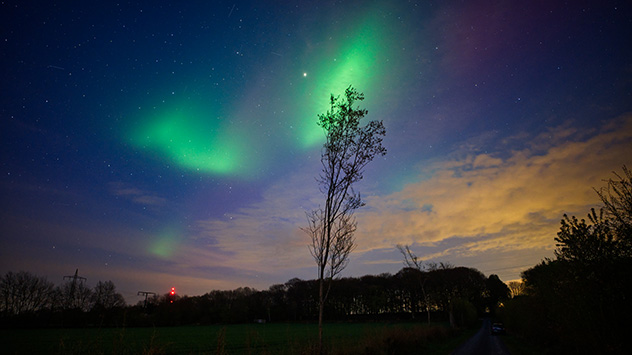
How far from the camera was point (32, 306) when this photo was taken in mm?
63031

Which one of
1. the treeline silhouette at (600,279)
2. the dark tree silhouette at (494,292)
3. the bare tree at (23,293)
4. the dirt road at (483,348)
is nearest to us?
the treeline silhouette at (600,279)

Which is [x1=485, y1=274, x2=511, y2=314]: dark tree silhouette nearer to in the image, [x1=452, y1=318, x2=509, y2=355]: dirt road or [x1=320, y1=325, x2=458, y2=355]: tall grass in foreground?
[x1=452, y1=318, x2=509, y2=355]: dirt road

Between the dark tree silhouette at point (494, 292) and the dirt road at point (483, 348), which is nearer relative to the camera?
the dirt road at point (483, 348)

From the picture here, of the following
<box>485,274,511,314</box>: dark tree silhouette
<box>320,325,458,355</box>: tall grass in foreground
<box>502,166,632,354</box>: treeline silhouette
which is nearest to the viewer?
<box>502,166,632,354</box>: treeline silhouette

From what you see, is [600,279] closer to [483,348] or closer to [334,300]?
[483,348]

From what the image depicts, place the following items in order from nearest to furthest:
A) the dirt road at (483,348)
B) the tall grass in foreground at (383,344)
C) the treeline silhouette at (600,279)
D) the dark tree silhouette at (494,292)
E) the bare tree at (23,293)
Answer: the treeline silhouette at (600,279)
the tall grass in foreground at (383,344)
the dirt road at (483,348)
the bare tree at (23,293)
the dark tree silhouette at (494,292)

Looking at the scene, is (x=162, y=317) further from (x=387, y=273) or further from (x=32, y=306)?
(x=387, y=273)

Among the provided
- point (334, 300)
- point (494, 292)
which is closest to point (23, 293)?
point (334, 300)

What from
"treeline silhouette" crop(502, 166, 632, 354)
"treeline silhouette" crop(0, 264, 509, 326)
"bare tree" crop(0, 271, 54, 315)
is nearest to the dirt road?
"treeline silhouette" crop(502, 166, 632, 354)

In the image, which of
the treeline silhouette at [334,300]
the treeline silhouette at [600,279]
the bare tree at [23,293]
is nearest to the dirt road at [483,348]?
the treeline silhouette at [600,279]

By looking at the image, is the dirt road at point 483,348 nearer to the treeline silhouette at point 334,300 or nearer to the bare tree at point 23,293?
the treeline silhouette at point 334,300

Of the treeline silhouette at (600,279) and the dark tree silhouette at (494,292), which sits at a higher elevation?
the treeline silhouette at (600,279)

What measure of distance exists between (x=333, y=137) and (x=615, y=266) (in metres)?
8.49

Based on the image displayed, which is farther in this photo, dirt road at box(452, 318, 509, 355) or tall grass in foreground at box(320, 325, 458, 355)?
dirt road at box(452, 318, 509, 355)
